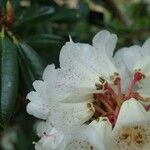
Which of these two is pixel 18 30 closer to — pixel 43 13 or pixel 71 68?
pixel 43 13

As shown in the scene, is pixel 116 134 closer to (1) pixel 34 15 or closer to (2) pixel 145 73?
(2) pixel 145 73

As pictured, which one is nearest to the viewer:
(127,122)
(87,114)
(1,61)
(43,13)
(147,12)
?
(127,122)

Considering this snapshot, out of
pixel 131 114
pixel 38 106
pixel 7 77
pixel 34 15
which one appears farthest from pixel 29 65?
pixel 131 114

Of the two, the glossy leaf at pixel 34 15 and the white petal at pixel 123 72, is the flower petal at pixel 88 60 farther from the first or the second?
the glossy leaf at pixel 34 15

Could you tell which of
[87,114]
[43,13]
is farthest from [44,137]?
[43,13]

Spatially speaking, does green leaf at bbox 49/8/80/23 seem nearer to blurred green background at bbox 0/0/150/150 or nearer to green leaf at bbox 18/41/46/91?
blurred green background at bbox 0/0/150/150

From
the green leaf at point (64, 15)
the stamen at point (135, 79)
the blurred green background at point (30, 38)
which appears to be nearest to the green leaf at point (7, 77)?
the blurred green background at point (30, 38)
